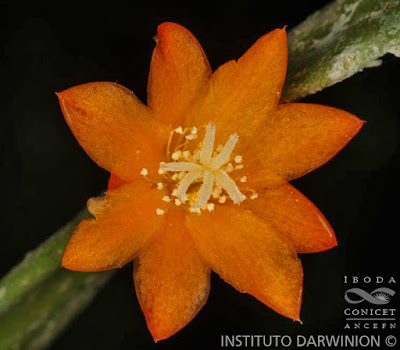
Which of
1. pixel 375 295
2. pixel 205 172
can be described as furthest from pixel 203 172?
pixel 375 295

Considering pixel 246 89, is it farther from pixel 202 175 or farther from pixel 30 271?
pixel 30 271

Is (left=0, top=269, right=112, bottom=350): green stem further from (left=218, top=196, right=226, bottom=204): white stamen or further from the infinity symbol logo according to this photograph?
the infinity symbol logo

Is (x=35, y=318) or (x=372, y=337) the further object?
(x=372, y=337)

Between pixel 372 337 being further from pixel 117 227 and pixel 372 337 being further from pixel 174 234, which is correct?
pixel 117 227

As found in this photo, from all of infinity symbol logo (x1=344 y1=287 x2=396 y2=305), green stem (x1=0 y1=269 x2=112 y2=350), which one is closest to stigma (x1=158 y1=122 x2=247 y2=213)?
green stem (x1=0 y1=269 x2=112 y2=350)

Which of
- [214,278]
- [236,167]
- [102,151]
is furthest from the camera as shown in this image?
[214,278]

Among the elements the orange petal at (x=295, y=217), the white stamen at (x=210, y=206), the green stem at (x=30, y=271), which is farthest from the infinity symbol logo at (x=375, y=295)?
the green stem at (x=30, y=271)

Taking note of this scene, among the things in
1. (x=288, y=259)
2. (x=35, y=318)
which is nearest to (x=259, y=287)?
(x=288, y=259)
